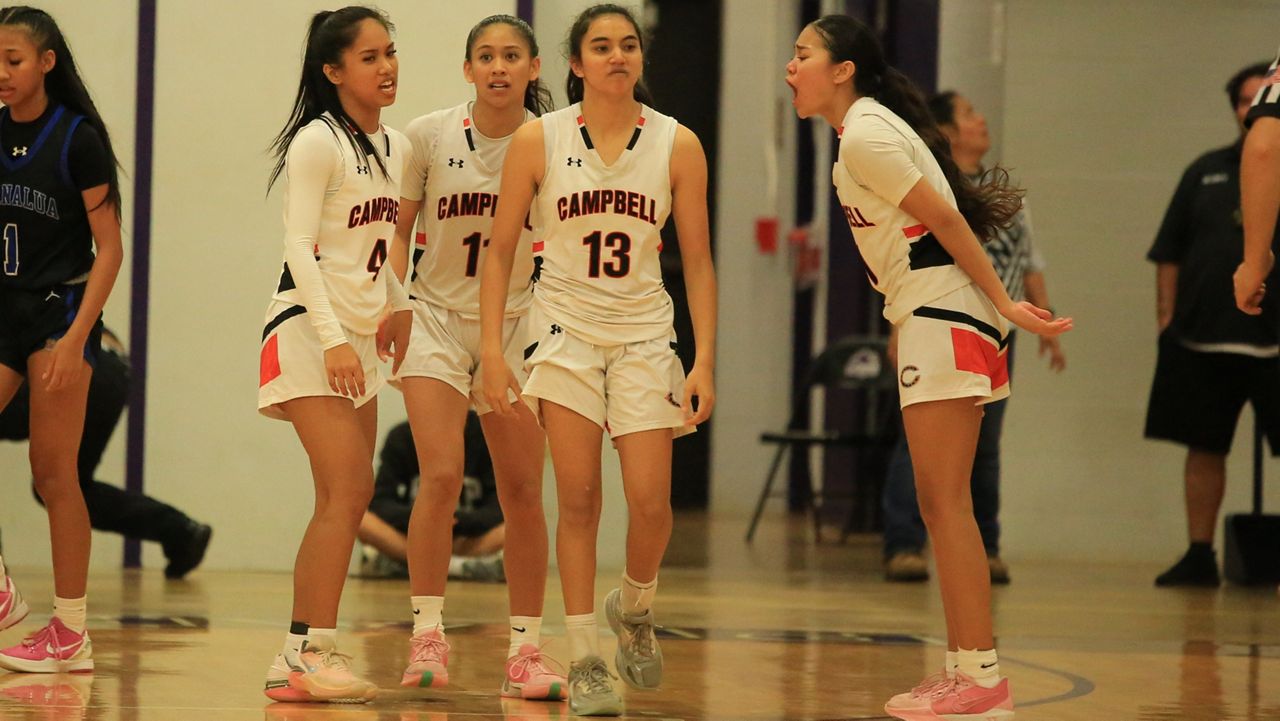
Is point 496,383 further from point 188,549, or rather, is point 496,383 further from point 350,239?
point 188,549

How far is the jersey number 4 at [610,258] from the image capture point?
145 inches

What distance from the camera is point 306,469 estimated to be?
675 centimetres

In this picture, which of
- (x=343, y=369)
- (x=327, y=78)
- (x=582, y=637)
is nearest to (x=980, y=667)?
(x=582, y=637)

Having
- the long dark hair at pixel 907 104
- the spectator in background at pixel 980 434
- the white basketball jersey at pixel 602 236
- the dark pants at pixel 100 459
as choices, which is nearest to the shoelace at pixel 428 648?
the white basketball jersey at pixel 602 236

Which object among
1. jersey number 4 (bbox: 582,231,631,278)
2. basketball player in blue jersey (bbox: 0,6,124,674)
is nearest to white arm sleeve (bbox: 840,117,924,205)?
jersey number 4 (bbox: 582,231,631,278)

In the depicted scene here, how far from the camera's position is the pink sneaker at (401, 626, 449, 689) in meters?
3.77

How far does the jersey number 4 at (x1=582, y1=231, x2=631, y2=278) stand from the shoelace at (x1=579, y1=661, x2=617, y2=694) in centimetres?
85

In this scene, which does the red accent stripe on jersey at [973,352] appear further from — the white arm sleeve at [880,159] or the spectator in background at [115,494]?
the spectator in background at [115,494]

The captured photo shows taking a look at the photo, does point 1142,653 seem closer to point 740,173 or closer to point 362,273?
point 362,273

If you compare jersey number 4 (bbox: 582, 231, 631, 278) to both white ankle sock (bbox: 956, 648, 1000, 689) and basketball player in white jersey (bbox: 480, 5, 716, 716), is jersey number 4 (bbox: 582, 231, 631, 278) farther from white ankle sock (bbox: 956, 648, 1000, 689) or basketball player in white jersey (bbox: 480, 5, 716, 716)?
white ankle sock (bbox: 956, 648, 1000, 689)

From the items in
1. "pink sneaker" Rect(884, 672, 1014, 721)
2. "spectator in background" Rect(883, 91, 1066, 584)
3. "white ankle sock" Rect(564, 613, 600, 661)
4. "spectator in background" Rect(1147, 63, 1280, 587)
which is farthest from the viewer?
"spectator in background" Rect(1147, 63, 1280, 587)

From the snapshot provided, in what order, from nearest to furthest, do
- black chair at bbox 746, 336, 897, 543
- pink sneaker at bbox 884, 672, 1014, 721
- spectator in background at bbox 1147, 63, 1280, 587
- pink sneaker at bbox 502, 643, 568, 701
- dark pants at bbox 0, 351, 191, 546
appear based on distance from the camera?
pink sneaker at bbox 884, 672, 1014, 721, pink sneaker at bbox 502, 643, 568, 701, dark pants at bbox 0, 351, 191, 546, spectator in background at bbox 1147, 63, 1280, 587, black chair at bbox 746, 336, 897, 543

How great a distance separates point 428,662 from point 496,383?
66 cm

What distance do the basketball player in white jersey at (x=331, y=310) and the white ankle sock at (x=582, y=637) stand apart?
45 centimetres
